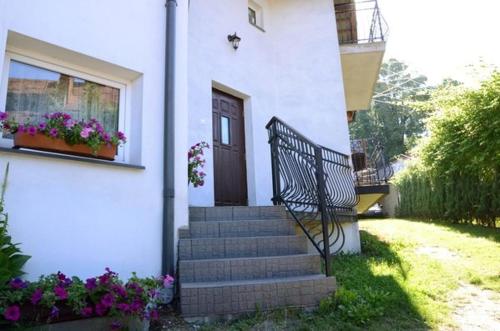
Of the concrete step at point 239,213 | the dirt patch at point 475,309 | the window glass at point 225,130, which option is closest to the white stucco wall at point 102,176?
the concrete step at point 239,213

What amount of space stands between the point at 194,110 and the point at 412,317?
3595 millimetres

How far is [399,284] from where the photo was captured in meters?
3.58

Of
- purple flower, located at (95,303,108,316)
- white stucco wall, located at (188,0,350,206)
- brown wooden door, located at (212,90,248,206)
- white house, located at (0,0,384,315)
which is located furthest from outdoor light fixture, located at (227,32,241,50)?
purple flower, located at (95,303,108,316)

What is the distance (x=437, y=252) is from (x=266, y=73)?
4.05 meters

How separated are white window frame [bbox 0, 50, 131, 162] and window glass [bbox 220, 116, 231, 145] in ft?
7.38

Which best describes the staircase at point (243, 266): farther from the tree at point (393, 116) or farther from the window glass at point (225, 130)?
the tree at point (393, 116)

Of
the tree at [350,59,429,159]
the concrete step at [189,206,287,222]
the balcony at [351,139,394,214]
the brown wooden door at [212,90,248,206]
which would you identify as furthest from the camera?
the tree at [350,59,429,159]

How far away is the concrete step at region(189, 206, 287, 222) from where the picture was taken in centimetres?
384

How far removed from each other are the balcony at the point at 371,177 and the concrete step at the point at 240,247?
13.9 ft

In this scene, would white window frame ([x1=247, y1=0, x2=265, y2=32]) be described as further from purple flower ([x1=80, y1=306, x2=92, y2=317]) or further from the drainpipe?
purple flower ([x1=80, y1=306, x2=92, y2=317])

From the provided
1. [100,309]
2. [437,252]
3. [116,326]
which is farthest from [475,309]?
[100,309]

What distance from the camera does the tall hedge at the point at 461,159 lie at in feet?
19.8

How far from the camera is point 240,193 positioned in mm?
5789

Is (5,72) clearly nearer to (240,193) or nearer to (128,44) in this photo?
(128,44)
